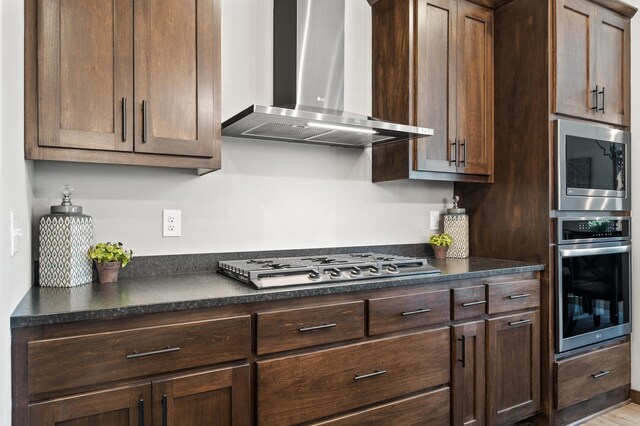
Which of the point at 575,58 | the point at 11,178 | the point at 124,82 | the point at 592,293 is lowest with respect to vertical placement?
the point at 592,293

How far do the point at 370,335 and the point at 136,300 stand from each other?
935mm

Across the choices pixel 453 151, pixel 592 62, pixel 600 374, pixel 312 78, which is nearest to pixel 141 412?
pixel 312 78

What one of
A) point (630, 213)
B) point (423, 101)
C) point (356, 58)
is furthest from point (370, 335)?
point (630, 213)

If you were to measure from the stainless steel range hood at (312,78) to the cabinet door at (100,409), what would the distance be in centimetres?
115

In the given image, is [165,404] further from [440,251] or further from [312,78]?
[440,251]

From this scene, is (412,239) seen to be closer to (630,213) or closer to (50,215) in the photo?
(630,213)

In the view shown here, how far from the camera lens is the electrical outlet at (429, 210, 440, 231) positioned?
2865 mm

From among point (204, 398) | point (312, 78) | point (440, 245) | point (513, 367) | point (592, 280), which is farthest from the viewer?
point (440, 245)

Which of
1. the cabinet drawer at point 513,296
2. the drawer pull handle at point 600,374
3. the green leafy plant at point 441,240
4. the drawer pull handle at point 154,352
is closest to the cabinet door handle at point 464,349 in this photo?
the cabinet drawer at point 513,296

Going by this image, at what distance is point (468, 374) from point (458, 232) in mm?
903

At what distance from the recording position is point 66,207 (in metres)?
1.71

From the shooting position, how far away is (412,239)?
2.79 metres

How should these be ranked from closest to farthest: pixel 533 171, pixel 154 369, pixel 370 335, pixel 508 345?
pixel 154 369, pixel 370 335, pixel 508 345, pixel 533 171

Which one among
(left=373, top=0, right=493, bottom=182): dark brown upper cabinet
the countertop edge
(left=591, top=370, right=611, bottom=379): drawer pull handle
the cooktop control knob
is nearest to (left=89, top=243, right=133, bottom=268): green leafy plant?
the countertop edge
